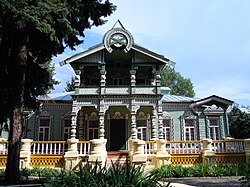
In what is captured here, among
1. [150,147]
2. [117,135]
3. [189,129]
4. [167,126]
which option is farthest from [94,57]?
[189,129]

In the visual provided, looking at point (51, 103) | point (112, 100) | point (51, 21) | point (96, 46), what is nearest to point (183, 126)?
point (112, 100)

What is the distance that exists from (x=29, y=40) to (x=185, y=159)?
10.4m

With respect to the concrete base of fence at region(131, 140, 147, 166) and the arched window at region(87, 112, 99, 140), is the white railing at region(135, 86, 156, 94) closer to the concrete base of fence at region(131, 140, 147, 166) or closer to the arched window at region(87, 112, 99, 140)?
the arched window at region(87, 112, 99, 140)

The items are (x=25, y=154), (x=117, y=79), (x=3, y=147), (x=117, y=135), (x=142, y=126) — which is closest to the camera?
(x=25, y=154)

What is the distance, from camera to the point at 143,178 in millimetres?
5086

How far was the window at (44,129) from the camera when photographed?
2017cm

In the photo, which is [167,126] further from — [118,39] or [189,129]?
[118,39]

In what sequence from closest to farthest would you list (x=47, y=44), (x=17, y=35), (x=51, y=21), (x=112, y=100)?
(x=51, y=21) < (x=17, y=35) < (x=47, y=44) < (x=112, y=100)

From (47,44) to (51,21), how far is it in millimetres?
2081

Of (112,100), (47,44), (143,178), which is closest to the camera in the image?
Answer: (143,178)

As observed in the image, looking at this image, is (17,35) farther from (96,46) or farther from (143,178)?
(96,46)

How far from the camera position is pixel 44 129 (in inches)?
801

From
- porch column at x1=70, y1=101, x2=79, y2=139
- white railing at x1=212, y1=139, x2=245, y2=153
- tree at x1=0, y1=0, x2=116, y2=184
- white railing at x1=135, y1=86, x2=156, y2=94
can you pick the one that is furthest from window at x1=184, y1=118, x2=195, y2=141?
tree at x1=0, y1=0, x2=116, y2=184

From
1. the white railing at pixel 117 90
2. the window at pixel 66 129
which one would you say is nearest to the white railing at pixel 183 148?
the white railing at pixel 117 90
